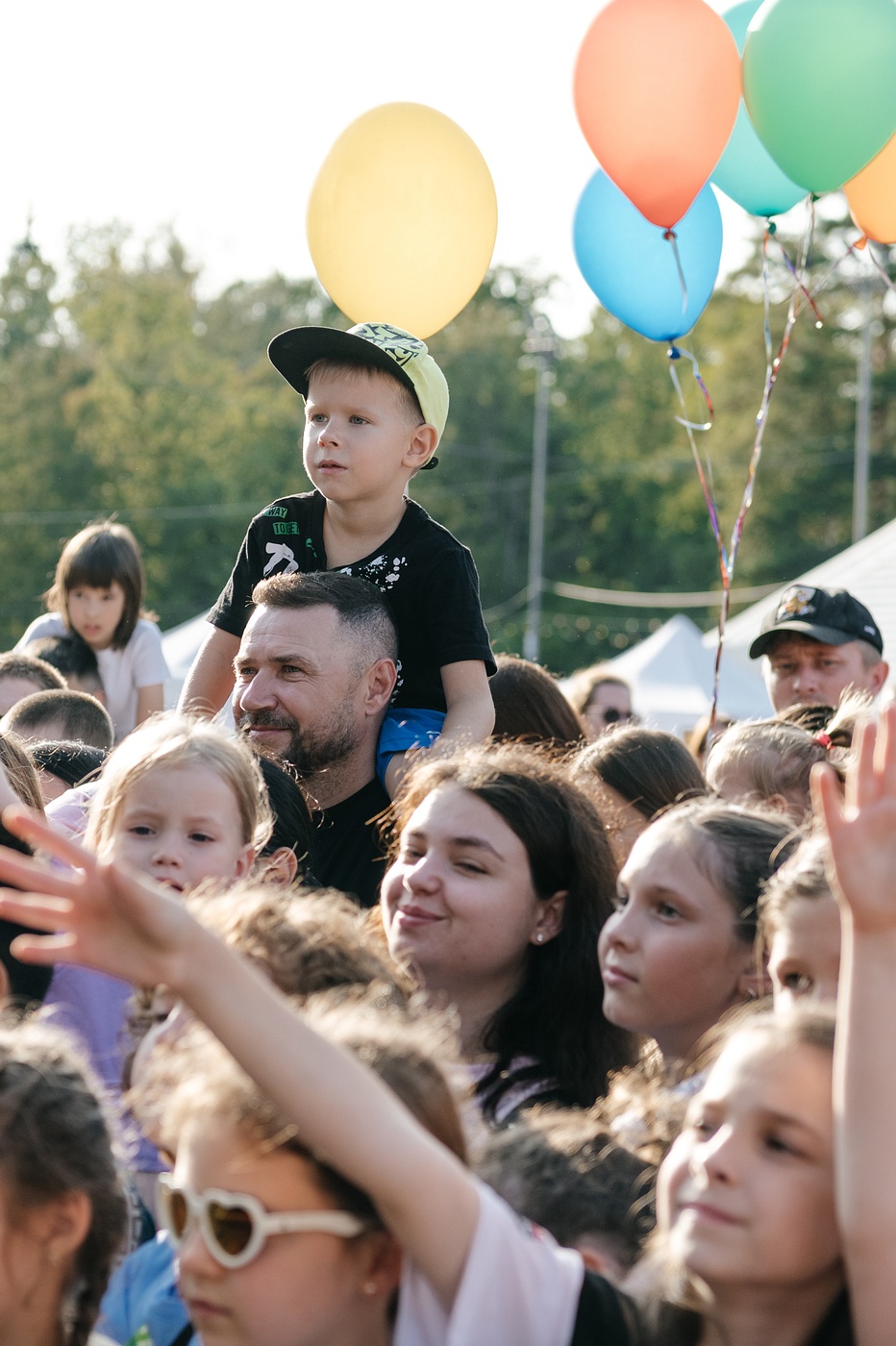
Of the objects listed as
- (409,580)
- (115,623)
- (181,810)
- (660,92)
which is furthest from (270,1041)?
(115,623)

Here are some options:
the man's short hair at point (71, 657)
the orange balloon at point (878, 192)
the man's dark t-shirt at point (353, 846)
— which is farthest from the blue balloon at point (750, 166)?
the man's dark t-shirt at point (353, 846)

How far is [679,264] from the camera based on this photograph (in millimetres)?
5699

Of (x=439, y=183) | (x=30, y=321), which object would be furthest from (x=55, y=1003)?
(x=30, y=321)

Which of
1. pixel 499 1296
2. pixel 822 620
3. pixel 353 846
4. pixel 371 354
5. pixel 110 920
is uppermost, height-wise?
pixel 371 354

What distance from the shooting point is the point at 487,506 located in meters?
45.7

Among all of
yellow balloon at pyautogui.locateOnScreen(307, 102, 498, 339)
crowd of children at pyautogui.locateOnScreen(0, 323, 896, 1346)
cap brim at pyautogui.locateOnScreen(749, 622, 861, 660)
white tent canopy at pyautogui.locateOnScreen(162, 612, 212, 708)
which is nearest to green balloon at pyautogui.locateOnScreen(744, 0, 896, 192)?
yellow balloon at pyautogui.locateOnScreen(307, 102, 498, 339)

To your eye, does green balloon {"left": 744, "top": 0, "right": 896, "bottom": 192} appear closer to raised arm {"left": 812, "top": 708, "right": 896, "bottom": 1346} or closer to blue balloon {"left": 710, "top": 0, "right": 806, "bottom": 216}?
blue balloon {"left": 710, "top": 0, "right": 806, "bottom": 216}

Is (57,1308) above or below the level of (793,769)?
below

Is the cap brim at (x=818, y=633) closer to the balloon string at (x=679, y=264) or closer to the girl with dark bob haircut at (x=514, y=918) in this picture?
the balloon string at (x=679, y=264)

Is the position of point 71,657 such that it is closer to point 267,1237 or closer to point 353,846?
point 353,846

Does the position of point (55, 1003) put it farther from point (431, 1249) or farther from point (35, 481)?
point (35, 481)

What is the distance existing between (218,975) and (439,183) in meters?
3.85

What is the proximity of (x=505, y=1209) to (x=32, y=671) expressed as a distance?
4150mm

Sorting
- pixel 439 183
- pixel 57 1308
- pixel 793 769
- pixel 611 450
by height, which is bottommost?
pixel 57 1308
